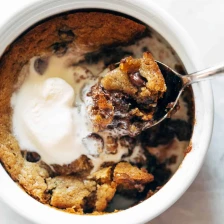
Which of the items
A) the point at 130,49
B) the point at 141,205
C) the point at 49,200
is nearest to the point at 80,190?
the point at 49,200

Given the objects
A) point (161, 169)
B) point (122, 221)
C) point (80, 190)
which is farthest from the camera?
point (161, 169)

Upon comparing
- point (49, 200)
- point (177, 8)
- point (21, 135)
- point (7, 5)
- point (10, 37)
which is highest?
point (177, 8)

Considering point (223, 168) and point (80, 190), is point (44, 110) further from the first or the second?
point (223, 168)

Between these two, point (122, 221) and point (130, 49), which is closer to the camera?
point (122, 221)

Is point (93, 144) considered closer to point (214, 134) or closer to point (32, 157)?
point (32, 157)

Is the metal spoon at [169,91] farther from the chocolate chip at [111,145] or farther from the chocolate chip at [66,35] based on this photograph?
the chocolate chip at [66,35]

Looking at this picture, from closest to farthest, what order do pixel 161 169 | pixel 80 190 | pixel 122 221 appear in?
pixel 122 221, pixel 80 190, pixel 161 169

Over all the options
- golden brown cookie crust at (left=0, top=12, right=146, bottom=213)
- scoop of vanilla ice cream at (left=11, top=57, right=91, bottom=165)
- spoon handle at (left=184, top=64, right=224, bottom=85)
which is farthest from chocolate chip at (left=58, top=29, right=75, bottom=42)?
spoon handle at (left=184, top=64, right=224, bottom=85)
